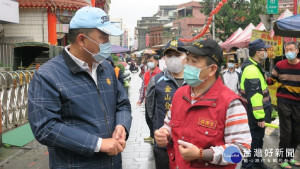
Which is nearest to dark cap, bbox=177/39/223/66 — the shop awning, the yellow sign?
the yellow sign

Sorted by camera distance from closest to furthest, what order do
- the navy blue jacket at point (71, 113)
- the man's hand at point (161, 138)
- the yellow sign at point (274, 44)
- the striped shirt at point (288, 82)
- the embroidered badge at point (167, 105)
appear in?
the navy blue jacket at point (71, 113) → the man's hand at point (161, 138) → the embroidered badge at point (167, 105) → the striped shirt at point (288, 82) → the yellow sign at point (274, 44)

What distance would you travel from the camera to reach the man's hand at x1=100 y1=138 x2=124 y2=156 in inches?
89.8

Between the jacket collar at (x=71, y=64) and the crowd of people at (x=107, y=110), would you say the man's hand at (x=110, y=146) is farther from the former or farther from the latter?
the jacket collar at (x=71, y=64)

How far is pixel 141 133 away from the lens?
849 cm

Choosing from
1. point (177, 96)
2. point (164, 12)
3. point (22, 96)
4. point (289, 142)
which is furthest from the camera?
point (164, 12)

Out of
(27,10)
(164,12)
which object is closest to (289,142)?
(27,10)

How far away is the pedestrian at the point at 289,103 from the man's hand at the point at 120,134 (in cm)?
385

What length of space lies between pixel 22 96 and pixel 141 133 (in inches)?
127

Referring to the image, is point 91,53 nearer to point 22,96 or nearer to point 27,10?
point 22,96

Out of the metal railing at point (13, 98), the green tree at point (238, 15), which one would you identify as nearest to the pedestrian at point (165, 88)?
the metal railing at point (13, 98)

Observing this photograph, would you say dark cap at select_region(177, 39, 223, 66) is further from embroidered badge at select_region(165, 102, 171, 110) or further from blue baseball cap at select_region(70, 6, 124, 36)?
embroidered badge at select_region(165, 102, 171, 110)

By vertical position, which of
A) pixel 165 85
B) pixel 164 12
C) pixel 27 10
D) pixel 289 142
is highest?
pixel 164 12

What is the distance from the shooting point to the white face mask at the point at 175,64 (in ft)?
13.5

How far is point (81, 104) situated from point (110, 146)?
0.37m
